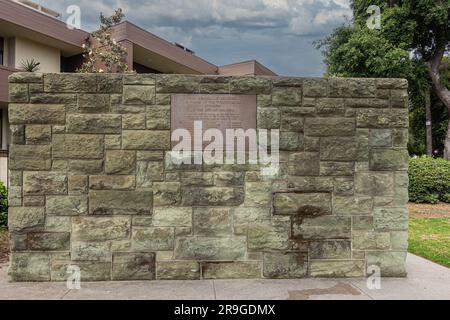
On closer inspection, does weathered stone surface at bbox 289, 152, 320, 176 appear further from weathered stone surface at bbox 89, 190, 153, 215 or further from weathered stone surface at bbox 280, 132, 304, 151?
weathered stone surface at bbox 89, 190, 153, 215

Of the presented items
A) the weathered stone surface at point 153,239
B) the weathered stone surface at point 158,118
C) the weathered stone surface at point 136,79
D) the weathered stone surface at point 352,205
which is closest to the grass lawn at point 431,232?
the weathered stone surface at point 352,205

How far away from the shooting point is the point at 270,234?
4801mm

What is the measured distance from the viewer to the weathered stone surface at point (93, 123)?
4695mm

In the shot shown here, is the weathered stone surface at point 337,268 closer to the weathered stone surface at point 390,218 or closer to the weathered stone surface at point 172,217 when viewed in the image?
the weathered stone surface at point 390,218

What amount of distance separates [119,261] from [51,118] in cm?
191

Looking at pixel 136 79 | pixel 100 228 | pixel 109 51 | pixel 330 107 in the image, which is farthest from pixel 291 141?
pixel 109 51

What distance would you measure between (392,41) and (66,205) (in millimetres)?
18828

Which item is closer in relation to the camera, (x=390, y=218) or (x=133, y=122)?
(x=133, y=122)

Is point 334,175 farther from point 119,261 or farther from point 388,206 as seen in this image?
point 119,261

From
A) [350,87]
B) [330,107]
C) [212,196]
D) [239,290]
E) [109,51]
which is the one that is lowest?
[239,290]

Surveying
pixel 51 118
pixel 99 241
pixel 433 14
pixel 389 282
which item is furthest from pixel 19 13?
pixel 433 14

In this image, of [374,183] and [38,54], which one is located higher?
[38,54]

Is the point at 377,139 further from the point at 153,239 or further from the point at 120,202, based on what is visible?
the point at 120,202

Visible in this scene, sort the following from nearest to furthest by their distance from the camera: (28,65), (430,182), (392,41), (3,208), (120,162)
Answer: (120,162) → (3,208) → (28,65) → (430,182) → (392,41)
